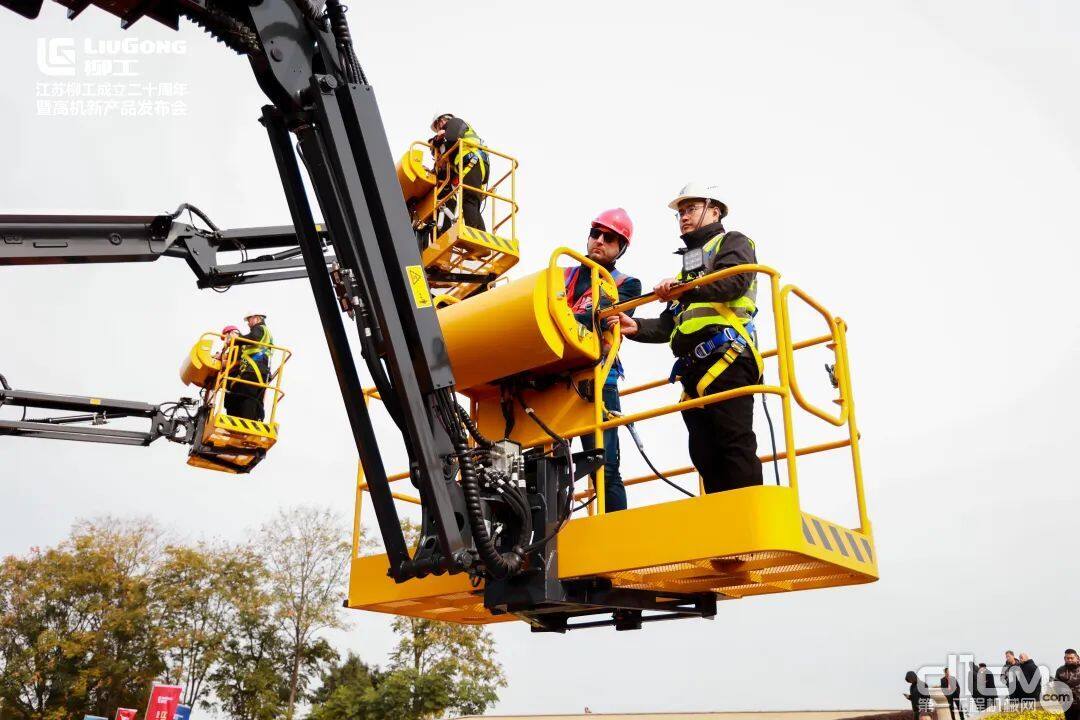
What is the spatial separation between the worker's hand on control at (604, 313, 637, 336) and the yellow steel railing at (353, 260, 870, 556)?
57 mm

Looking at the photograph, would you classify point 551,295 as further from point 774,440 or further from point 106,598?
point 106,598

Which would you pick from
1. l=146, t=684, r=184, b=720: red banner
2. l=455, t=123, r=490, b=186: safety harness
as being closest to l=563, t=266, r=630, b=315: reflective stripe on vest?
l=455, t=123, r=490, b=186: safety harness

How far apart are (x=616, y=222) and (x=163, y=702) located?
14777 mm

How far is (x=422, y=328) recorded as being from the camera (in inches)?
204

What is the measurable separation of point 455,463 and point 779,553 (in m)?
1.81

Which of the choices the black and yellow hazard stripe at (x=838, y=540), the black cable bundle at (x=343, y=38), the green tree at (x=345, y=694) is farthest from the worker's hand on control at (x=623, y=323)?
the green tree at (x=345, y=694)

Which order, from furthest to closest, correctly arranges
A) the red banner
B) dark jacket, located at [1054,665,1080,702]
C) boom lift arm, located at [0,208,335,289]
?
the red banner < dark jacket, located at [1054,665,1080,702] < boom lift arm, located at [0,208,335,289]

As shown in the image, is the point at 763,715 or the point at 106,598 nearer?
the point at 763,715

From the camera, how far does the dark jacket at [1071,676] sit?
12000 millimetres

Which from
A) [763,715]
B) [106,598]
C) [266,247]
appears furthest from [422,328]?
[106,598]

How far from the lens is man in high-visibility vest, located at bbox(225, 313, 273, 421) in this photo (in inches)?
523

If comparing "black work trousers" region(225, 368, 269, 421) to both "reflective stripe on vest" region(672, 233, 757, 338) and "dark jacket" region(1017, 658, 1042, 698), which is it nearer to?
"reflective stripe on vest" region(672, 233, 757, 338)

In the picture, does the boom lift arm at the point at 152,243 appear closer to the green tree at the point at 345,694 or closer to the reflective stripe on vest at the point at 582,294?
the reflective stripe on vest at the point at 582,294

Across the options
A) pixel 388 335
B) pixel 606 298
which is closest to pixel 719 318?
pixel 606 298
